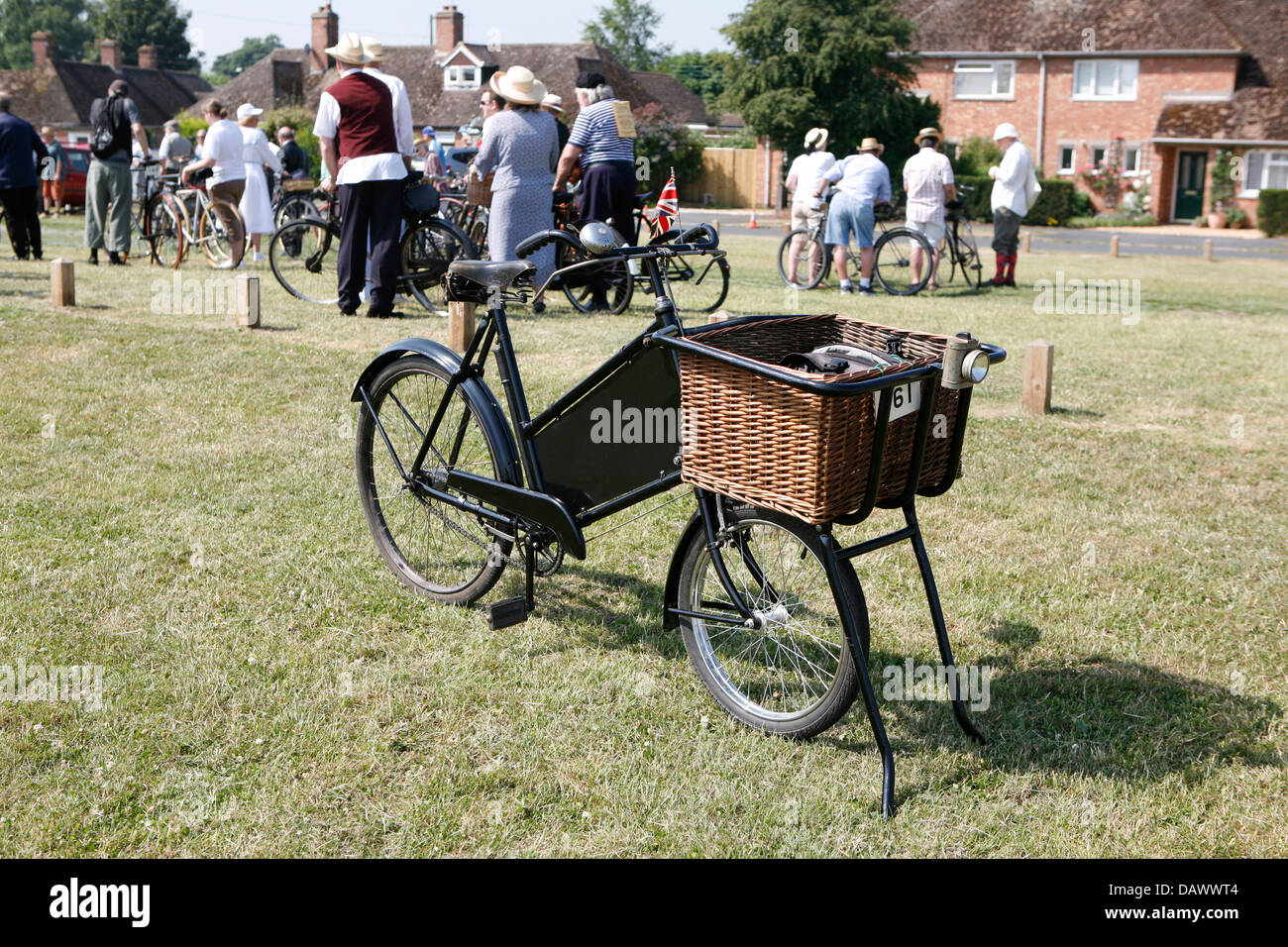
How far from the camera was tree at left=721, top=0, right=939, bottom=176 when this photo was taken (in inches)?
1610

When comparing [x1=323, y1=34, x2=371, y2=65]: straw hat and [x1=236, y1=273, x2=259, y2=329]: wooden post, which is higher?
[x1=323, y1=34, x2=371, y2=65]: straw hat

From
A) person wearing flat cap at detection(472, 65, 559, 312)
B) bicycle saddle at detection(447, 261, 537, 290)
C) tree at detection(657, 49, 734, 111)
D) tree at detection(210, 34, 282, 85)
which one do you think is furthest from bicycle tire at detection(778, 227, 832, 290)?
tree at detection(210, 34, 282, 85)

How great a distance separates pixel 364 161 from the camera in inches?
402

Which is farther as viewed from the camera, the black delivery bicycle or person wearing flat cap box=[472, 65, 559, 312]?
person wearing flat cap box=[472, 65, 559, 312]

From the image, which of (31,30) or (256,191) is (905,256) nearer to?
(256,191)

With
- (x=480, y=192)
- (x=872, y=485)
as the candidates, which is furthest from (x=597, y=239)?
(x=480, y=192)

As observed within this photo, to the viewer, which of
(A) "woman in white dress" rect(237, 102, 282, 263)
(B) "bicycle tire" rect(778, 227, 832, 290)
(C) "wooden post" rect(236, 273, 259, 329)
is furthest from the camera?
(B) "bicycle tire" rect(778, 227, 832, 290)

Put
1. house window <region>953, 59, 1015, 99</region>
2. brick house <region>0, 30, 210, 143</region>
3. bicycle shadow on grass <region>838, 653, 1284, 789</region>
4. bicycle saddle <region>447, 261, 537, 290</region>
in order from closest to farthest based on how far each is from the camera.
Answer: bicycle shadow on grass <region>838, 653, 1284, 789</region>
bicycle saddle <region>447, 261, 537, 290</region>
house window <region>953, 59, 1015, 99</region>
brick house <region>0, 30, 210, 143</region>

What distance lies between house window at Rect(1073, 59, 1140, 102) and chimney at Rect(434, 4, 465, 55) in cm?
2953

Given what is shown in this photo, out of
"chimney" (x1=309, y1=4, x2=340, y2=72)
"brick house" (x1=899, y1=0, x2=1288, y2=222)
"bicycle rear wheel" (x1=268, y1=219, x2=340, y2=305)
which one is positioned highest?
"chimney" (x1=309, y1=4, x2=340, y2=72)

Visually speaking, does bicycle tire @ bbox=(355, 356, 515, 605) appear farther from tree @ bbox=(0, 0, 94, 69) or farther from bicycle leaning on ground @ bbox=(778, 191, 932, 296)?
tree @ bbox=(0, 0, 94, 69)

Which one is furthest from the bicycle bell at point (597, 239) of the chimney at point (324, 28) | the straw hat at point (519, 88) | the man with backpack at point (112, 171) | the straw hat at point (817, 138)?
the chimney at point (324, 28)
